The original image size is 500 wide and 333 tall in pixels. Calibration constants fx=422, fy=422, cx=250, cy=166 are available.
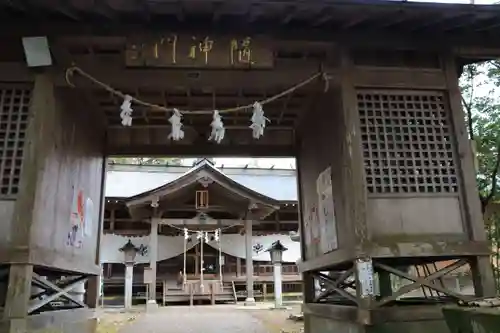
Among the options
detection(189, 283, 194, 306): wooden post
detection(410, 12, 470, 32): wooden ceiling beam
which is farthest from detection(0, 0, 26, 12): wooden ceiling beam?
detection(189, 283, 194, 306): wooden post

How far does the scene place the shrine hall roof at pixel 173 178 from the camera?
24108 millimetres

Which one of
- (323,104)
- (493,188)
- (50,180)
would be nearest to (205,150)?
(323,104)

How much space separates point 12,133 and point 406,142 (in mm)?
4789

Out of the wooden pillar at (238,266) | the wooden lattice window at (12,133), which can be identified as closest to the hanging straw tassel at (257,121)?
the wooden lattice window at (12,133)

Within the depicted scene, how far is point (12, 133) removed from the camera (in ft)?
16.3

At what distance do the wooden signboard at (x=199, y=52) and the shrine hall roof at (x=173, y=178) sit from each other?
18210 mm

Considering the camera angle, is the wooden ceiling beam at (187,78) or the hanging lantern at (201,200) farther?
the hanging lantern at (201,200)

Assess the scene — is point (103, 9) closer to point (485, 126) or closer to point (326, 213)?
point (326, 213)

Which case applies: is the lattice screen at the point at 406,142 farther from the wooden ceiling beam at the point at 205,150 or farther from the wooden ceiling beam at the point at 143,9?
the wooden ceiling beam at the point at 205,150

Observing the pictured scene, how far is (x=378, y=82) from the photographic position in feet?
17.8

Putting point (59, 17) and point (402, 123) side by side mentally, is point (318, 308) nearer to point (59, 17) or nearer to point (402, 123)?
point (402, 123)

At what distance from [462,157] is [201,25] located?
3633 mm

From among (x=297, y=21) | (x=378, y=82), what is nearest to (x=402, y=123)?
(x=378, y=82)

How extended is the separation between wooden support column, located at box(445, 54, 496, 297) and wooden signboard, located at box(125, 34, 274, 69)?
2424 millimetres
